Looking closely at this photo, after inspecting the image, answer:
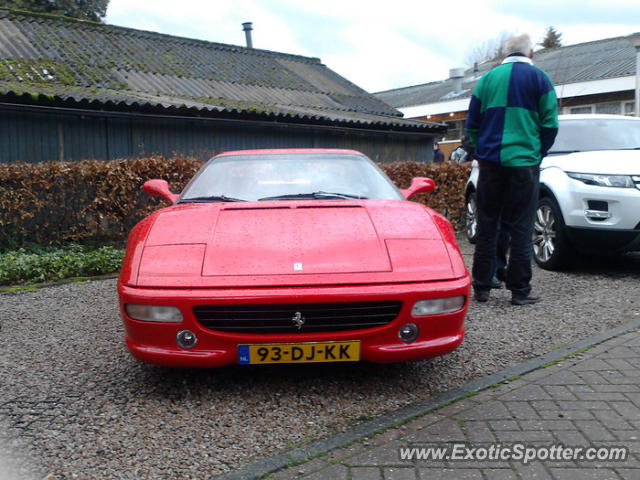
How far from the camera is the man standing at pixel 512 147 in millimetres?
4500

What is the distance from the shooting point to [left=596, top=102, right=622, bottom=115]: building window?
24.0 m

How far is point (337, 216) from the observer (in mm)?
3410

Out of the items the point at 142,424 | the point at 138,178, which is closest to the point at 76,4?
the point at 138,178

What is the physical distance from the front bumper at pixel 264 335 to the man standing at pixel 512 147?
1.96m

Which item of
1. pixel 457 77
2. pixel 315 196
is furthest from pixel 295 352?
pixel 457 77

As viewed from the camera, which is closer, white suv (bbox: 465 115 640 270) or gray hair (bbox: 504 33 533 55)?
gray hair (bbox: 504 33 533 55)

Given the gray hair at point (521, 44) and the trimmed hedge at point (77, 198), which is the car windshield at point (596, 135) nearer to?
the gray hair at point (521, 44)

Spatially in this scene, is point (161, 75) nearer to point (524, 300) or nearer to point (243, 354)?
point (524, 300)

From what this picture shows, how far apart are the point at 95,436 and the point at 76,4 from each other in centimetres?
2765

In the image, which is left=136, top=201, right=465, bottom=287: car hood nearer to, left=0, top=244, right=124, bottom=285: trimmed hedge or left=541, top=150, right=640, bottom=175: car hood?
left=541, top=150, right=640, bottom=175: car hood

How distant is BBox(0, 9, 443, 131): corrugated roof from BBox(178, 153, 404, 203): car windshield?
7.31m

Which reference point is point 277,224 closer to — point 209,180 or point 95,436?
point 209,180

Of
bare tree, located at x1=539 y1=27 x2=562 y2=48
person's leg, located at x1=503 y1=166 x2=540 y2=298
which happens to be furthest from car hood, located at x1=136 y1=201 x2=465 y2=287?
bare tree, located at x1=539 y1=27 x2=562 y2=48

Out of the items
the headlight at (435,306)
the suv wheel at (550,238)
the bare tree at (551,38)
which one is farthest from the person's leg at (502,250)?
the bare tree at (551,38)
